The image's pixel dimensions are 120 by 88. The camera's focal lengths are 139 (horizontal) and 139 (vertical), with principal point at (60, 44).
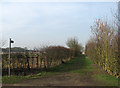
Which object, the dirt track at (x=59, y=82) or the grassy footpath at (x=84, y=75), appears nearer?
the dirt track at (x=59, y=82)

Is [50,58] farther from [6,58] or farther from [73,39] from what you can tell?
[73,39]

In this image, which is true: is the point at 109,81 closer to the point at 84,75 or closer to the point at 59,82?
the point at 84,75

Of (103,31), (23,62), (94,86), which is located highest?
(103,31)

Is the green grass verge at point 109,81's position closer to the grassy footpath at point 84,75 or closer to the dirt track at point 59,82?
the grassy footpath at point 84,75

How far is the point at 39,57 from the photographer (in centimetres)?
1116

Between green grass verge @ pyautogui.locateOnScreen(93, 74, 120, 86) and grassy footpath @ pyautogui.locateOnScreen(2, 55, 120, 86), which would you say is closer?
green grass verge @ pyautogui.locateOnScreen(93, 74, 120, 86)

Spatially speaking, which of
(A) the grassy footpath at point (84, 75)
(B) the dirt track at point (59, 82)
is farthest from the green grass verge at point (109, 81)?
(B) the dirt track at point (59, 82)

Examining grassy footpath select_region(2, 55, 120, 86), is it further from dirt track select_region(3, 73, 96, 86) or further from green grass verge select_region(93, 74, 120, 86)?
dirt track select_region(3, 73, 96, 86)

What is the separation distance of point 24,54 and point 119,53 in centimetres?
648

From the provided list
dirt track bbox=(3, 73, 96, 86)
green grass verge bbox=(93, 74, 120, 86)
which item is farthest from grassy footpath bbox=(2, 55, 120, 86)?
dirt track bbox=(3, 73, 96, 86)

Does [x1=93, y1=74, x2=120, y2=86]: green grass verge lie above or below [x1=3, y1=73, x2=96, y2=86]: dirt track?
below

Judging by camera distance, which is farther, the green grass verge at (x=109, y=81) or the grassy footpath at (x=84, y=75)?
the grassy footpath at (x=84, y=75)

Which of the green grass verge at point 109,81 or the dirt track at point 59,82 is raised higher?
the dirt track at point 59,82

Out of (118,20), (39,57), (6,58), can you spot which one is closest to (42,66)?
(39,57)
